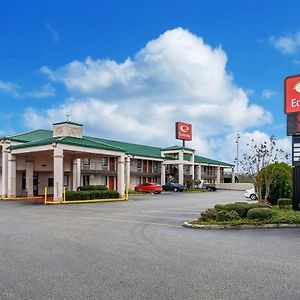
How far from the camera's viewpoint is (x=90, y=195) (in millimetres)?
33656

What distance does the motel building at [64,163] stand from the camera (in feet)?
109

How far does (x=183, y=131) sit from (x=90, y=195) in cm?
3753

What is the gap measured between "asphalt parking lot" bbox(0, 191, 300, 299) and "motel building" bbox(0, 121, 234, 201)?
66.1ft

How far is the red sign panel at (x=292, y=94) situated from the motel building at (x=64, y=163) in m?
18.0

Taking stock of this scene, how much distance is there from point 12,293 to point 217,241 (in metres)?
6.72

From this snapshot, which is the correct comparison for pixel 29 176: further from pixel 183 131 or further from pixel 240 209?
pixel 183 131

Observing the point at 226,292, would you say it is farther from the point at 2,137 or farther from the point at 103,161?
the point at 103,161

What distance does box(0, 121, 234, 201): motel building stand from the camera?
33125 mm

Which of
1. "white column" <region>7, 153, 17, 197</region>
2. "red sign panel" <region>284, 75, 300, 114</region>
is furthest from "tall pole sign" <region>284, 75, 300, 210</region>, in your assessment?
"white column" <region>7, 153, 17, 197</region>

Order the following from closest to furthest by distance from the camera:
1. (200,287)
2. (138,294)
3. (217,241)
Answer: (138,294) → (200,287) → (217,241)

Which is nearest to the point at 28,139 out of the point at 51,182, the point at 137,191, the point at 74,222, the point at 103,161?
the point at 51,182

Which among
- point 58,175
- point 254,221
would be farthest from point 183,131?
point 254,221

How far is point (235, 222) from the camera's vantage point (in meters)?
14.9

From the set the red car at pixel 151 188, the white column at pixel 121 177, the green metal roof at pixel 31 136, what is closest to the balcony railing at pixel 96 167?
the red car at pixel 151 188
